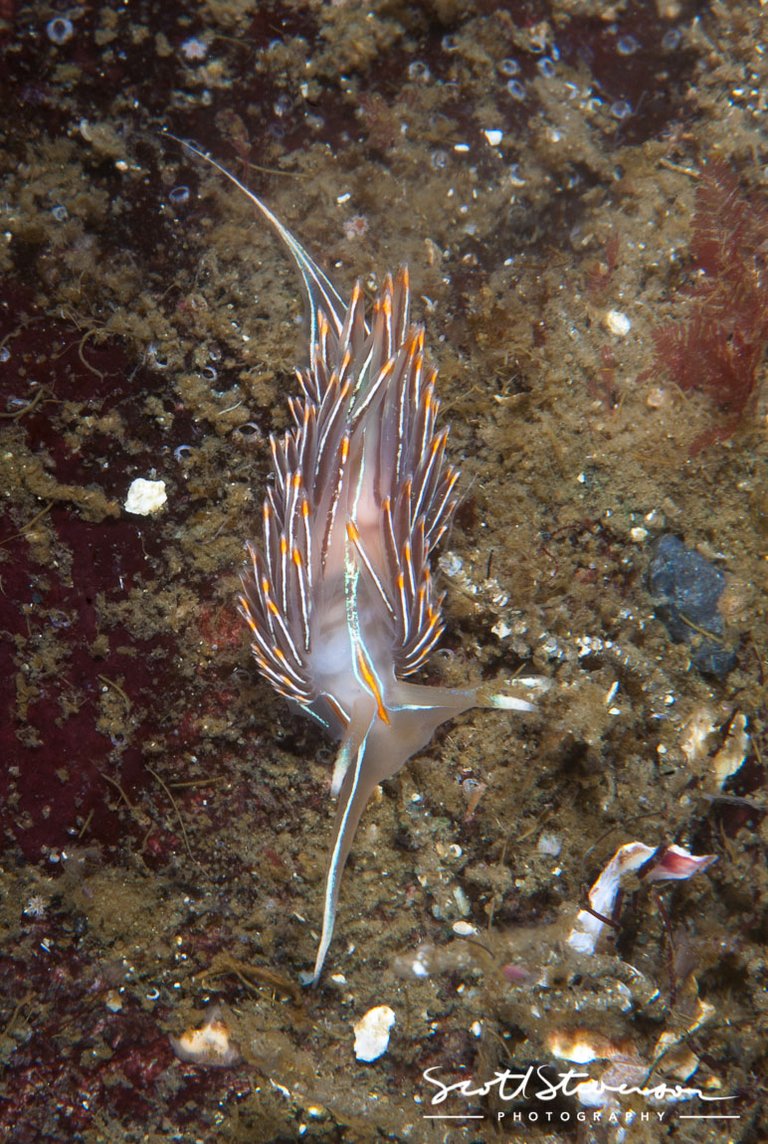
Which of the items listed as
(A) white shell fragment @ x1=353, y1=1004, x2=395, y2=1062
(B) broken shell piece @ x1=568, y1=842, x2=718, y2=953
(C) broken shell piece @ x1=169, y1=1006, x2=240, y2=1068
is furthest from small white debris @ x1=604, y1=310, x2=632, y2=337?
(C) broken shell piece @ x1=169, y1=1006, x2=240, y2=1068

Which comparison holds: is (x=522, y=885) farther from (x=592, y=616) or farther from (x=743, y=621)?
(x=743, y=621)

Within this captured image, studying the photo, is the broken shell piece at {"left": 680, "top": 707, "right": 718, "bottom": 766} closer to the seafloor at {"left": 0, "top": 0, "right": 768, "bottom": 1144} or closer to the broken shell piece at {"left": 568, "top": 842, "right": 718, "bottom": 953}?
the seafloor at {"left": 0, "top": 0, "right": 768, "bottom": 1144}

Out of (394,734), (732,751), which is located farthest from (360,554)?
(732,751)

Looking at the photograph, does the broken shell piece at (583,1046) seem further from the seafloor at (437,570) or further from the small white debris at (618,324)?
the small white debris at (618,324)

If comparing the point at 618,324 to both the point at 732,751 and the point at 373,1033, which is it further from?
the point at 373,1033

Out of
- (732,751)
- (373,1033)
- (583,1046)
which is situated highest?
(732,751)

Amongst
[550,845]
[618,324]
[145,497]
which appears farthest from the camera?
[618,324]
